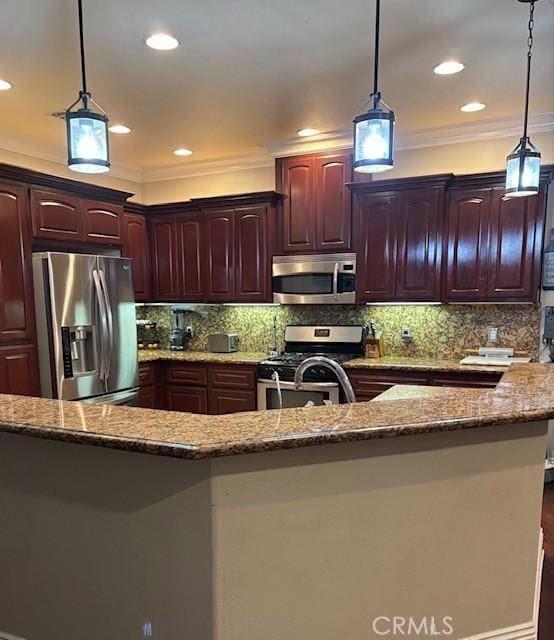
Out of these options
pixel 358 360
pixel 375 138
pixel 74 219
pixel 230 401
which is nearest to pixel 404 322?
pixel 358 360

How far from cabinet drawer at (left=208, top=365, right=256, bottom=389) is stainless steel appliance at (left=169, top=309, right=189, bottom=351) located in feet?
2.63

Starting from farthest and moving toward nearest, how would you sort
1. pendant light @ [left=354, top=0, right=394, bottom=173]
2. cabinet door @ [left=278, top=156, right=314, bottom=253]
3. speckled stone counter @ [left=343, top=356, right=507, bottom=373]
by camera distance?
cabinet door @ [left=278, top=156, right=314, bottom=253] < speckled stone counter @ [left=343, top=356, right=507, bottom=373] < pendant light @ [left=354, top=0, right=394, bottom=173]

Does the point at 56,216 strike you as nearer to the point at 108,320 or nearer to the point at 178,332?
the point at 108,320

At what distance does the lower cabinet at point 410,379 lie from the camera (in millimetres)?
3400

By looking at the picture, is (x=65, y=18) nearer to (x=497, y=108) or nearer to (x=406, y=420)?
(x=406, y=420)

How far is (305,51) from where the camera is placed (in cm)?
244

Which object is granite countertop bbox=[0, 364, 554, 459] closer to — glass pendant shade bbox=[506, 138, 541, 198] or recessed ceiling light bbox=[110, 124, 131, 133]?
glass pendant shade bbox=[506, 138, 541, 198]

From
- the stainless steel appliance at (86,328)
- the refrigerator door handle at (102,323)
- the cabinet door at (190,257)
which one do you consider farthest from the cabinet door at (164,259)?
the refrigerator door handle at (102,323)

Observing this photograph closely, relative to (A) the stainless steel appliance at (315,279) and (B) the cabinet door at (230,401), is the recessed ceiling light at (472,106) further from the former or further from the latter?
(B) the cabinet door at (230,401)

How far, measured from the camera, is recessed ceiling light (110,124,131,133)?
3576mm

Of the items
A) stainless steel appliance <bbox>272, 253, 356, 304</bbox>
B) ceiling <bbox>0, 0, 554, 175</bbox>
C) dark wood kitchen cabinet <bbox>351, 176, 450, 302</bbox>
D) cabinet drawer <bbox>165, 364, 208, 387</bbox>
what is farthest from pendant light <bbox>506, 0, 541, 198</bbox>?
cabinet drawer <bbox>165, 364, 208, 387</bbox>

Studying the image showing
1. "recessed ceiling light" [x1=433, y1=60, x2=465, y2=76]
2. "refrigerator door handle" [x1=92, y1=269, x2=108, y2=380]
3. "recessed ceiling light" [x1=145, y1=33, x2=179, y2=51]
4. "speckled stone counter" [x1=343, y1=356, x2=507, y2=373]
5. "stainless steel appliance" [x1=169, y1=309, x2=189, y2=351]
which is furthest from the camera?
"stainless steel appliance" [x1=169, y1=309, x2=189, y2=351]

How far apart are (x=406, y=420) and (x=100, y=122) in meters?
1.58

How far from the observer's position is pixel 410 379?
11.9 feet
